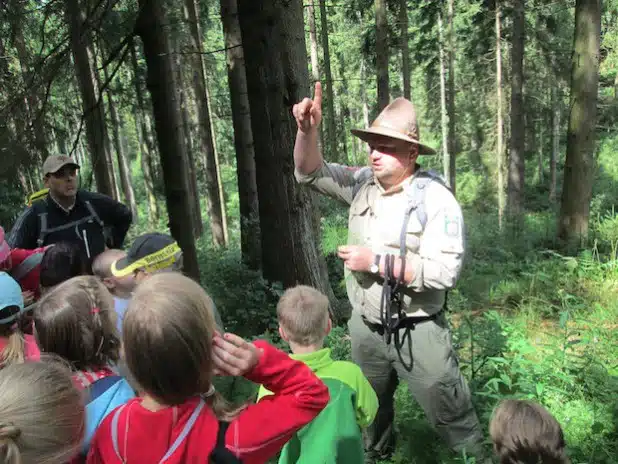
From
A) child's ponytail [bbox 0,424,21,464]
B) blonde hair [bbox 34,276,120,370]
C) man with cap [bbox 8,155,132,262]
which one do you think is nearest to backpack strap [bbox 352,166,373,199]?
blonde hair [bbox 34,276,120,370]

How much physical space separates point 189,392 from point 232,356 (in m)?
0.20

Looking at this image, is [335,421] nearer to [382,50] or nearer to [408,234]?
[408,234]

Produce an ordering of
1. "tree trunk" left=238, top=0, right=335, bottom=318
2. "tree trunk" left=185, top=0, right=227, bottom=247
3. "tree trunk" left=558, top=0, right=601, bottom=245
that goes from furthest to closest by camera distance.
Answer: "tree trunk" left=185, top=0, right=227, bottom=247 < "tree trunk" left=558, top=0, right=601, bottom=245 < "tree trunk" left=238, top=0, right=335, bottom=318

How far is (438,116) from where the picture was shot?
33.2 m

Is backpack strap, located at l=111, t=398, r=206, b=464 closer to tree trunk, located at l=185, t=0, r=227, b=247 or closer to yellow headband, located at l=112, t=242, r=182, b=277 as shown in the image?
yellow headband, located at l=112, t=242, r=182, b=277

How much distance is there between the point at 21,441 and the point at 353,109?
46492 mm

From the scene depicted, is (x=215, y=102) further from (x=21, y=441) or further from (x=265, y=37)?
(x=21, y=441)

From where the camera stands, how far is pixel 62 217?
4.32m

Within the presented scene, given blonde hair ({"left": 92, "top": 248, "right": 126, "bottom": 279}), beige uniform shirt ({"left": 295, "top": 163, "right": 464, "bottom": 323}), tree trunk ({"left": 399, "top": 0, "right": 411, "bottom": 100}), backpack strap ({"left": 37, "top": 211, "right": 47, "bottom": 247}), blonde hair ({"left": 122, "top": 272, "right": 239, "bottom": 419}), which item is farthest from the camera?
tree trunk ({"left": 399, "top": 0, "right": 411, "bottom": 100})

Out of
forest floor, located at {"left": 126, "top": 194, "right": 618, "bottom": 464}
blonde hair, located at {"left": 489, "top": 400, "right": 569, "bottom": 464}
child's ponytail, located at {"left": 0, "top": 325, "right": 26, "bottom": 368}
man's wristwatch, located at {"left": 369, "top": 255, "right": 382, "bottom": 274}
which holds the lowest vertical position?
forest floor, located at {"left": 126, "top": 194, "right": 618, "bottom": 464}

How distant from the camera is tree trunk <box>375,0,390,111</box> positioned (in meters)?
13.6

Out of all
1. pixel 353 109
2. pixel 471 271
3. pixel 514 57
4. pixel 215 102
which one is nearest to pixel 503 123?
pixel 514 57

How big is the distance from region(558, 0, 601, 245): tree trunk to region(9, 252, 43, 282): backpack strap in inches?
273

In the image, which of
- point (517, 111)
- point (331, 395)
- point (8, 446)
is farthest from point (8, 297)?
point (517, 111)
